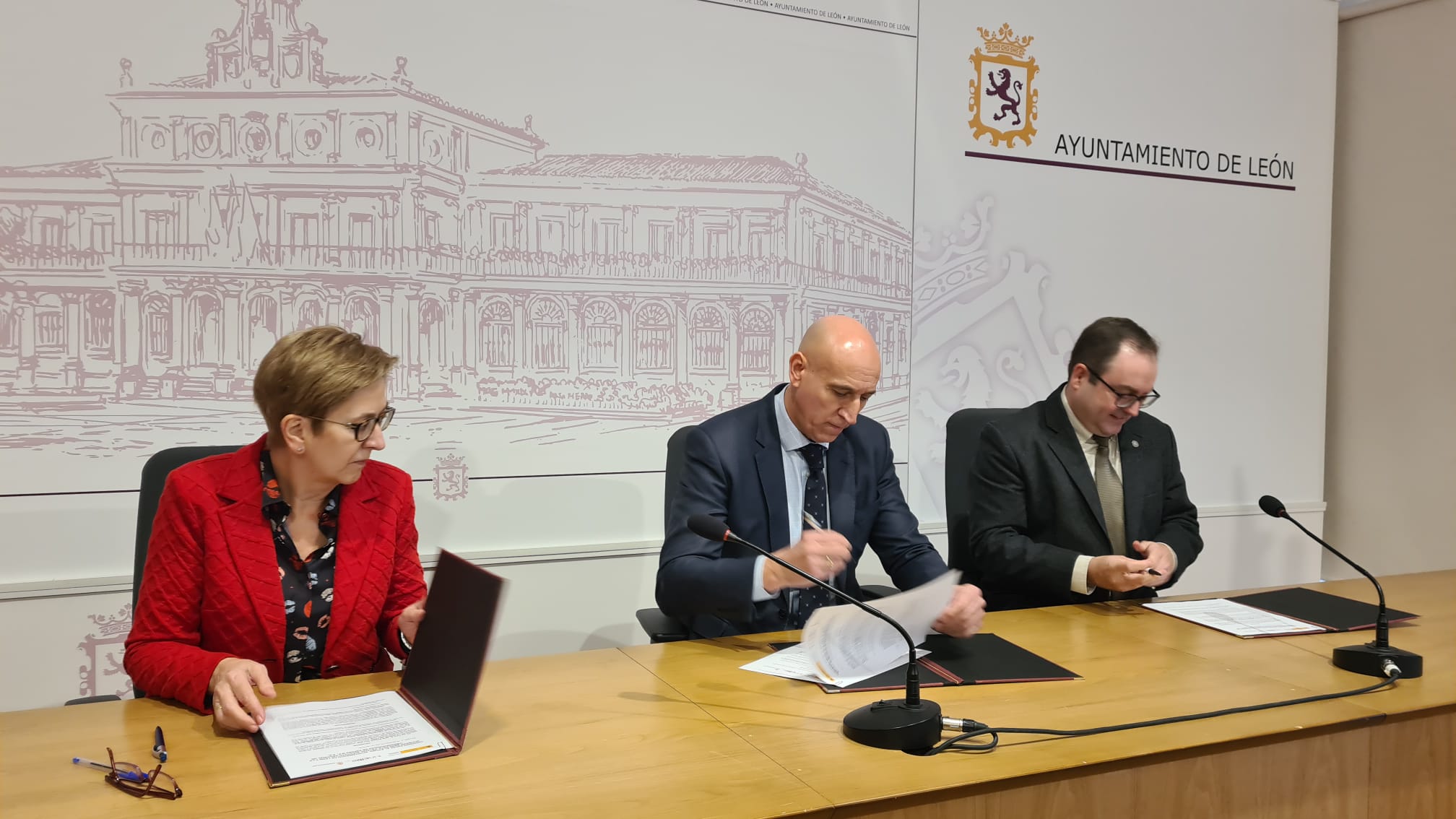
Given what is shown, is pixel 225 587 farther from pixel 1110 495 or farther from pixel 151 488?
pixel 1110 495

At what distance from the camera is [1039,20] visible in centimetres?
391

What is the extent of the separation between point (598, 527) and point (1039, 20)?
8.25 ft

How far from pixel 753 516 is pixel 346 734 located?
1061 mm

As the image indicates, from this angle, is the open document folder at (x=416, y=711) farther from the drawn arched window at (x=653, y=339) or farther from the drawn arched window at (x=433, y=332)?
the drawn arched window at (x=653, y=339)

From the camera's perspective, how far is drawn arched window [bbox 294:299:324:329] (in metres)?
2.85

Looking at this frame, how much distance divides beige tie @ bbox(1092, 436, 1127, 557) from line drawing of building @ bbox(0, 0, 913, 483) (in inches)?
42.7

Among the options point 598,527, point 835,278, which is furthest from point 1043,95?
point 598,527

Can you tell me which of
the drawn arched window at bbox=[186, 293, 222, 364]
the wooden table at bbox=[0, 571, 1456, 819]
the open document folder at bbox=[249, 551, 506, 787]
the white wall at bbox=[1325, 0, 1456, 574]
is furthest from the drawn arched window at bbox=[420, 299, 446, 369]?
the white wall at bbox=[1325, 0, 1456, 574]

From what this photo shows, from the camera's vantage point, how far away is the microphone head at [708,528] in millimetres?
1690

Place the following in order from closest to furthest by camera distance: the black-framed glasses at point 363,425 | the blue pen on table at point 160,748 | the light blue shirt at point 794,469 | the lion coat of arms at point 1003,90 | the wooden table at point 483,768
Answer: the wooden table at point 483,768
the blue pen on table at point 160,748
the black-framed glasses at point 363,425
the light blue shirt at point 794,469
the lion coat of arms at point 1003,90

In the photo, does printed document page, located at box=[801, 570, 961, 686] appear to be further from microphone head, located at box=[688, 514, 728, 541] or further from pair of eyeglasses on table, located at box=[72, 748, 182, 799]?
pair of eyeglasses on table, located at box=[72, 748, 182, 799]

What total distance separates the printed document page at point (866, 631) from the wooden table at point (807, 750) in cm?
7

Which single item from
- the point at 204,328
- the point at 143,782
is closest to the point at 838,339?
the point at 143,782

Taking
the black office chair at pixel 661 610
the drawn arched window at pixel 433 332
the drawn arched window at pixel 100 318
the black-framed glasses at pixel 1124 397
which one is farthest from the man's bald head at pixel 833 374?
the drawn arched window at pixel 100 318
